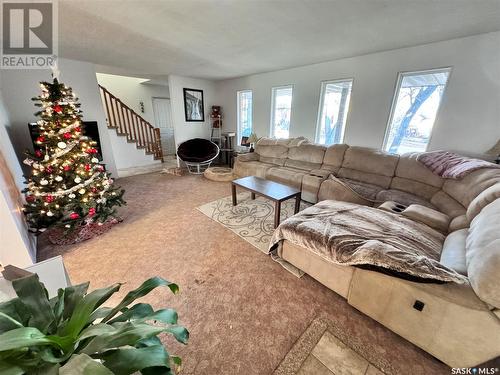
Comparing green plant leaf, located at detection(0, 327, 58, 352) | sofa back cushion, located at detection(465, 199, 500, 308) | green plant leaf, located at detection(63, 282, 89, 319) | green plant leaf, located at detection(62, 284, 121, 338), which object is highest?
green plant leaf, located at detection(0, 327, 58, 352)

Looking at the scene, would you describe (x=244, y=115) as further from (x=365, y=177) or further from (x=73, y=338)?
(x=73, y=338)

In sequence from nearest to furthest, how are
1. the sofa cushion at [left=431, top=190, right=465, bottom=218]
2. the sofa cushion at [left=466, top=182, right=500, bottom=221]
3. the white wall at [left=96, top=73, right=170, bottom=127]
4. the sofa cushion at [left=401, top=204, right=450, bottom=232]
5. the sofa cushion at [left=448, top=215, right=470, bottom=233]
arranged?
the sofa cushion at [left=466, top=182, right=500, bottom=221]
the sofa cushion at [left=448, top=215, right=470, bottom=233]
the sofa cushion at [left=401, top=204, right=450, bottom=232]
the sofa cushion at [left=431, top=190, right=465, bottom=218]
the white wall at [left=96, top=73, right=170, bottom=127]

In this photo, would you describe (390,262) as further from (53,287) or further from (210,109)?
(210,109)

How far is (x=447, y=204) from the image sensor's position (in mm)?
2182

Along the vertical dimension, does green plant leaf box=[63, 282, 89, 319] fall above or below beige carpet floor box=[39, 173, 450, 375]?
above

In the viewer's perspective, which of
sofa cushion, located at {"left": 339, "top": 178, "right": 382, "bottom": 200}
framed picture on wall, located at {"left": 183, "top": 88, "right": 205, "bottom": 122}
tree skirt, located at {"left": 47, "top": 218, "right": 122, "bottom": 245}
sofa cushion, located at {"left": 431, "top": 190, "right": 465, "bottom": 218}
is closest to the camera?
sofa cushion, located at {"left": 431, "top": 190, "right": 465, "bottom": 218}

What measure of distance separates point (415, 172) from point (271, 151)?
2439mm

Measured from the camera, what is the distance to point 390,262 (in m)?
1.27

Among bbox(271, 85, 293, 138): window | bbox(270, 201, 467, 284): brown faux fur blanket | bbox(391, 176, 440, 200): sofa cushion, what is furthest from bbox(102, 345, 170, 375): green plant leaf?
bbox(271, 85, 293, 138): window

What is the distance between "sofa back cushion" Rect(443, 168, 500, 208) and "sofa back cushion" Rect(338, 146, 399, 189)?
0.71 metres

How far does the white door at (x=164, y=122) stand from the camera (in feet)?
22.5

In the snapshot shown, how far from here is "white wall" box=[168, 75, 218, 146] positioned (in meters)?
5.10

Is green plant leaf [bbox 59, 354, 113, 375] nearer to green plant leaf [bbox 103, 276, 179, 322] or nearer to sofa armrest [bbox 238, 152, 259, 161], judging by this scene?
green plant leaf [bbox 103, 276, 179, 322]

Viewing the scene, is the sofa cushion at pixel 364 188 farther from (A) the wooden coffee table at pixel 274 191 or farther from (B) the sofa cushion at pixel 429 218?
(A) the wooden coffee table at pixel 274 191
